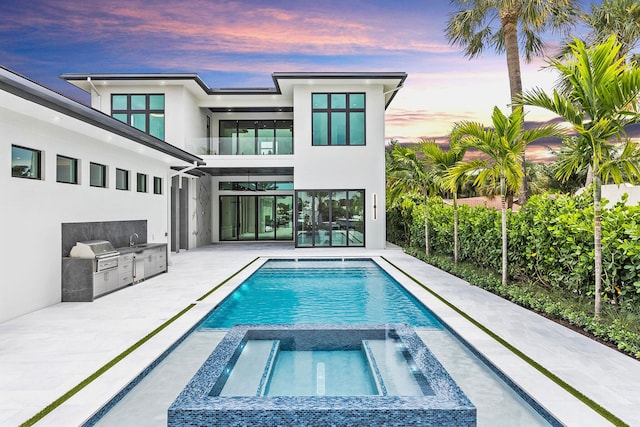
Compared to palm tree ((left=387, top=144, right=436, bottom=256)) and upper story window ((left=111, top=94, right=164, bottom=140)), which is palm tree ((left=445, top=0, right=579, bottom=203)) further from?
upper story window ((left=111, top=94, right=164, bottom=140))

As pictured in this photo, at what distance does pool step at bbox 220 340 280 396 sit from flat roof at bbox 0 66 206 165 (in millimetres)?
4380

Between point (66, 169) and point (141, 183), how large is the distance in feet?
11.9

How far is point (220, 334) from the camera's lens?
5.91 metres

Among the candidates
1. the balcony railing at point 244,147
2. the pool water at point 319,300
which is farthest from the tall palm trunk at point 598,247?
the balcony railing at point 244,147

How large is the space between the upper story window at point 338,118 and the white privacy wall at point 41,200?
29.0ft

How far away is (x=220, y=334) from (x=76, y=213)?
15.3 feet

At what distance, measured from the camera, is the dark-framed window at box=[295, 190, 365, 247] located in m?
17.5

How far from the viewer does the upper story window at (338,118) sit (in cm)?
1734

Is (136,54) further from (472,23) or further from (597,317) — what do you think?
(597,317)

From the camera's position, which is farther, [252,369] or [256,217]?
[256,217]

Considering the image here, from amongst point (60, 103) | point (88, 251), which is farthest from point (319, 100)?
point (60, 103)

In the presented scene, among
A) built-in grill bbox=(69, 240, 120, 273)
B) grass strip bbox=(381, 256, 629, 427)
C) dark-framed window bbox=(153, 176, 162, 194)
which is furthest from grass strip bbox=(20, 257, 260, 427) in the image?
dark-framed window bbox=(153, 176, 162, 194)

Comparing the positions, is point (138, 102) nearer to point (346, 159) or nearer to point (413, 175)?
Answer: point (346, 159)

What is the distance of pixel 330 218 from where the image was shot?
17531 millimetres
